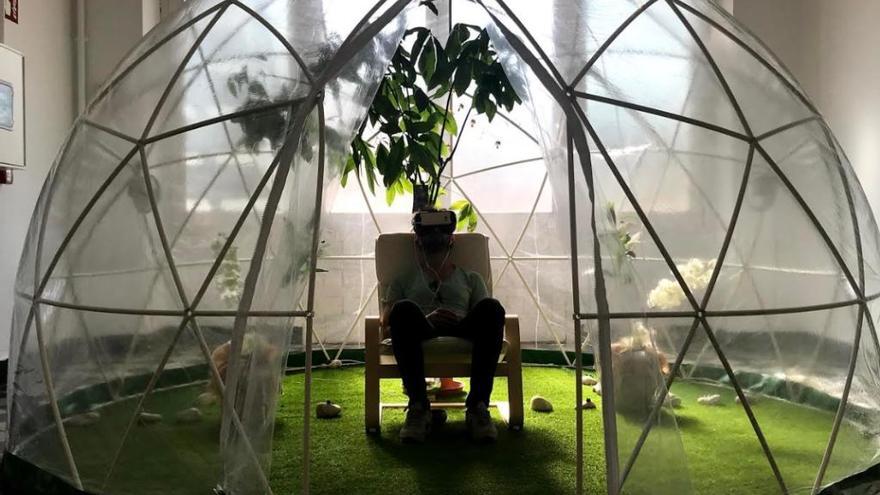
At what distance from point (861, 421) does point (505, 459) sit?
1.15m

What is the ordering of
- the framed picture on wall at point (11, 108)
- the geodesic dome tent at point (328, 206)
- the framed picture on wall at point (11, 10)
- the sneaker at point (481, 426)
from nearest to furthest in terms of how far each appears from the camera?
the geodesic dome tent at point (328, 206) < the sneaker at point (481, 426) < the framed picture on wall at point (11, 108) < the framed picture on wall at point (11, 10)

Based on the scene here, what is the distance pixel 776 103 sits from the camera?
8.03 feet

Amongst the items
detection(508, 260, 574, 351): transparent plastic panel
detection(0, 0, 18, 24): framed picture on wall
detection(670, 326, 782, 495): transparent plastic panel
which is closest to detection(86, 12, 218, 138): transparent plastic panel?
detection(670, 326, 782, 495): transparent plastic panel

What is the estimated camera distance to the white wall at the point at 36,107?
412 cm

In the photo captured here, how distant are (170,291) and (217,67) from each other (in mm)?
708

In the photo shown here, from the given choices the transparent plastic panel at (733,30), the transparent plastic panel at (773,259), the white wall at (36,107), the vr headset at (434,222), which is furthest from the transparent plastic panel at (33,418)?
the transparent plastic panel at (733,30)

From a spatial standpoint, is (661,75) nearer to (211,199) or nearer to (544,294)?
(211,199)

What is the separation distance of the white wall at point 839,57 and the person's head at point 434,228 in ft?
6.39

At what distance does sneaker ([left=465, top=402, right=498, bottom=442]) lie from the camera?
2924 millimetres

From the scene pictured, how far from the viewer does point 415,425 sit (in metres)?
2.93

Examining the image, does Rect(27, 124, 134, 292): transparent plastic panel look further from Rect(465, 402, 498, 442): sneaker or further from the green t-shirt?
Rect(465, 402, 498, 442): sneaker

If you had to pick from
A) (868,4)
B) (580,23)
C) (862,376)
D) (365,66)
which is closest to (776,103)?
(580,23)

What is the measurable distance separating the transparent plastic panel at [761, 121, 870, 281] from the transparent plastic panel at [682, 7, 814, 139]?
6cm

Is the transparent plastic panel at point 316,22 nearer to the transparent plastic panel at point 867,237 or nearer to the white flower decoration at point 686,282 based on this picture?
the white flower decoration at point 686,282
